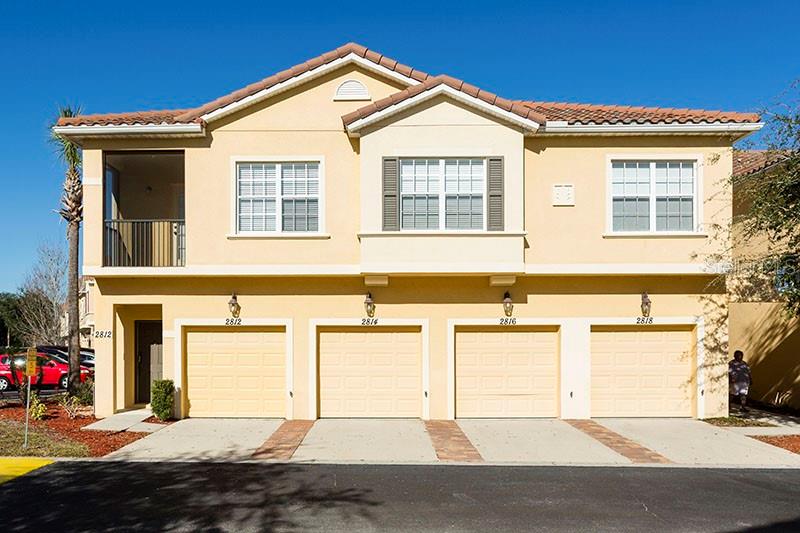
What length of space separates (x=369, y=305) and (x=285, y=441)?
11.4 feet

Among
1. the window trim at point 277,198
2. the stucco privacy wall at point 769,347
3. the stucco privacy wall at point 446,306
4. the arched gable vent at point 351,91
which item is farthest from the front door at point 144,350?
the stucco privacy wall at point 769,347

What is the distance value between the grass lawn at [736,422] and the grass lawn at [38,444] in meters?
12.6

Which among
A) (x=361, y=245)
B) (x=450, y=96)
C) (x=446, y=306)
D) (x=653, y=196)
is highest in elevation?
(x=450, y=96)

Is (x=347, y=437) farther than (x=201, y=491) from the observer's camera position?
Yes

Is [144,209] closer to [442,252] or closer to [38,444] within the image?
[38,444]

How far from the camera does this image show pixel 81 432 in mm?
11742

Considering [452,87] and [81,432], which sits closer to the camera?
[81,432]

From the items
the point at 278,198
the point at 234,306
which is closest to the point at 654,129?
the point at 278,198

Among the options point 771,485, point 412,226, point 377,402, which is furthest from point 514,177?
point 771,485

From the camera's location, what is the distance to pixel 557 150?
13.2m

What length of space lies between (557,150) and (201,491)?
986cm

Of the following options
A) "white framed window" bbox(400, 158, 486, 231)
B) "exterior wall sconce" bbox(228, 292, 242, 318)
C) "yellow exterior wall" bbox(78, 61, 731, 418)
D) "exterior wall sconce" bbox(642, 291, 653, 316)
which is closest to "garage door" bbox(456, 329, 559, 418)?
"yellow exterior wall" bbox(78, 61, 731, 418)

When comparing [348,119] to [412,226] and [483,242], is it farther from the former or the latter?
[483,242]

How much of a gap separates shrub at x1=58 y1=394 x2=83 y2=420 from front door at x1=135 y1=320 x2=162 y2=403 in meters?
1.33
